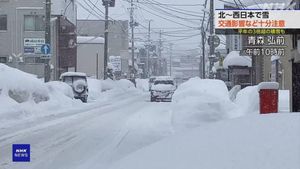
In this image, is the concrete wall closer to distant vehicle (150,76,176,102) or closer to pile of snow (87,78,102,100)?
pile of snow (87,78,102,100)

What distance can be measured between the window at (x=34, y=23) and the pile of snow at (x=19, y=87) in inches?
930

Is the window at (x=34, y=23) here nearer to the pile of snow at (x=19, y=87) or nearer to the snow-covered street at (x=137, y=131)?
the snow-covered street at (x=137, y=131)

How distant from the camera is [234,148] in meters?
7.28

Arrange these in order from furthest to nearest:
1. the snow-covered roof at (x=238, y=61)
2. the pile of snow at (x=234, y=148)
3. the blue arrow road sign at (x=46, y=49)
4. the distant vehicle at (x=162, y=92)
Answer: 1. the snow-covered roof at (x=238, y=61)
2. the distant vehicle at (x=162, y=92)
3. the blue arrow road sign at (x=46, y=49)
4. the pile of snow at (x=234, y=148)

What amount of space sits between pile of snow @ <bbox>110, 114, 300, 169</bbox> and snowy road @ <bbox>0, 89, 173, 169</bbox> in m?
2.00

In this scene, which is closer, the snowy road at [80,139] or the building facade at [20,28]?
the snowy road at [80,139]

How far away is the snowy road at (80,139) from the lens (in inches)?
433

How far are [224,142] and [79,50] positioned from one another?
8249 centimetres

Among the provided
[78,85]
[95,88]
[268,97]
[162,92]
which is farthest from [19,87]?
[95,88]

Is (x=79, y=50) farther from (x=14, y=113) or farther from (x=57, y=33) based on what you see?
(x=14, y=113)

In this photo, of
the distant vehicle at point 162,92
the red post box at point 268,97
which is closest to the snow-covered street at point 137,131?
the red post box at point 268,97

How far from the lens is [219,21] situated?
15586mm

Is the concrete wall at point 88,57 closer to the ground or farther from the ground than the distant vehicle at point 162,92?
farther from the ground

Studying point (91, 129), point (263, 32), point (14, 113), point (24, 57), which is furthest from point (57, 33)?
point (263, 32)
